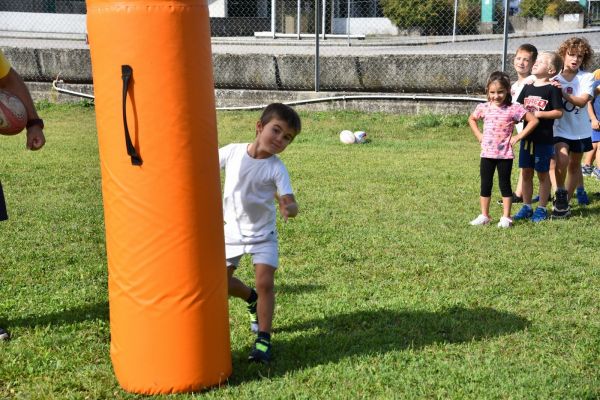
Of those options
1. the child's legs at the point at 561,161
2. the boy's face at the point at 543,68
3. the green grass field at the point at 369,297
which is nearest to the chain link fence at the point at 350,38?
the green grass field at the point at 369,297

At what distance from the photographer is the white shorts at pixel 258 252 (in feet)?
15.0

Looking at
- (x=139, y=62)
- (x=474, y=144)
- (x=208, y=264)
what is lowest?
(x=474, y=144)

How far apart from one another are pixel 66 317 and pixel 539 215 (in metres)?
4.89

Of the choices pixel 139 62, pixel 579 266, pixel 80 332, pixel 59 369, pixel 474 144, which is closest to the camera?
pixel 139 62

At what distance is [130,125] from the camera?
377 cm

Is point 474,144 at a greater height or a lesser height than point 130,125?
lesser

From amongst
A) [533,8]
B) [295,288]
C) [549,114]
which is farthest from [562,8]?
[295,288]

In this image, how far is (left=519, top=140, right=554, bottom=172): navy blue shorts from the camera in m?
8.45

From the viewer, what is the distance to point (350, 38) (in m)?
23.2

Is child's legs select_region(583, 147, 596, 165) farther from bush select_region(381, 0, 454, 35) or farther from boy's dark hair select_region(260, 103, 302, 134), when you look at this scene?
bush select_region(381, 0, 454, 35)

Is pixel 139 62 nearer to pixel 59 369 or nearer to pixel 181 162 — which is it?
pixel 181 162

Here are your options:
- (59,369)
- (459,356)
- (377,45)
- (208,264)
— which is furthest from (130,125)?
(377,45)

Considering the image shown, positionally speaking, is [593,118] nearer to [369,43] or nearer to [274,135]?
[274,135]

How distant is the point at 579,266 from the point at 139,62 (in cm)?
406
